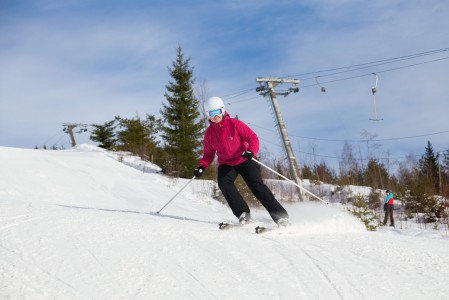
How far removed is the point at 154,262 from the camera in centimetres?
333

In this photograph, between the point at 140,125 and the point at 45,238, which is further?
the point at 140,125

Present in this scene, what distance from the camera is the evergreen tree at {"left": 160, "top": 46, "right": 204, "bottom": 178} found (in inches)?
866

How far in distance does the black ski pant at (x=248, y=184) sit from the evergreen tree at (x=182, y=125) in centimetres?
1551

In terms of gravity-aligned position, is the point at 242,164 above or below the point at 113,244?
above

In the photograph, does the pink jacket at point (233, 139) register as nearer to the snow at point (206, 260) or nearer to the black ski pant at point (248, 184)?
the black ski pant at point (248, 184)

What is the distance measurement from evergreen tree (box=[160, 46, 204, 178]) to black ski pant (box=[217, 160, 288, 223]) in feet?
50.9

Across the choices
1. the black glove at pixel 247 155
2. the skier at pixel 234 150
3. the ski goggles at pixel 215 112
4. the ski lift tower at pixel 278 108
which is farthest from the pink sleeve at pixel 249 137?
the ski lift tower at pixel 278 108

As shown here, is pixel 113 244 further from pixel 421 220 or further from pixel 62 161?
pixel 421 220

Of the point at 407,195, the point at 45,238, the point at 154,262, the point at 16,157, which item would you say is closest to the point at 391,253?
the point at 154,262

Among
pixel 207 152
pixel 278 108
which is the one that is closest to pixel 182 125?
pixel 278 108

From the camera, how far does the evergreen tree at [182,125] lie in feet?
72.1

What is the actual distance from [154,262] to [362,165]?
1292 inches

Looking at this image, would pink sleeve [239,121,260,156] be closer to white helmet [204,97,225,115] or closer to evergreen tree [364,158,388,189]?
white helmet [204,97,225,115]

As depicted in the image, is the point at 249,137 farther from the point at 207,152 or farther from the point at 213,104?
the point at 207,152
